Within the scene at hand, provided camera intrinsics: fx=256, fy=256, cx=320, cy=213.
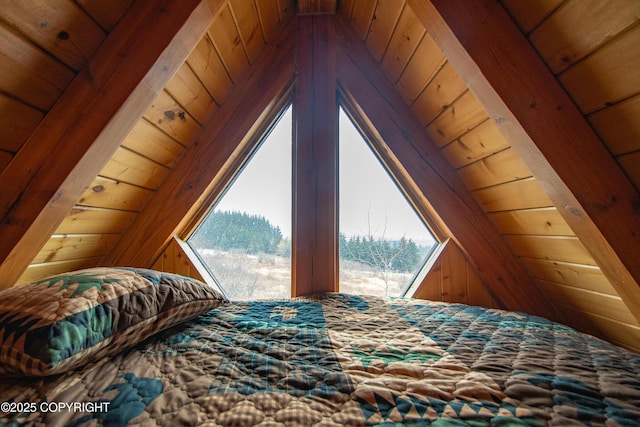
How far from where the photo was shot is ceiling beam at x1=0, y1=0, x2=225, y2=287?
841 mm

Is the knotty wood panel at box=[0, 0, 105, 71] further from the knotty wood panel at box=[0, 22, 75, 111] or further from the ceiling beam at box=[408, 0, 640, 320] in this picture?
the ceiling beam at box=[408, 0, 640, 320]

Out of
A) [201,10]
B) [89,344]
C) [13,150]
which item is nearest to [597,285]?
A: [89,344]

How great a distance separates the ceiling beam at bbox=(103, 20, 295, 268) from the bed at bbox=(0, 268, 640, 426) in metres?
0.67

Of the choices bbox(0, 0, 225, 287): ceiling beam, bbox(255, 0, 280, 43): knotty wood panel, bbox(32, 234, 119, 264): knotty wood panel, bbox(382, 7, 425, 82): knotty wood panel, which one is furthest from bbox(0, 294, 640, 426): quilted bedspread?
bbox(255, 0, 280, 43): knotty wood panel

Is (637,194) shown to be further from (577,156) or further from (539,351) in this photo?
(539,351)

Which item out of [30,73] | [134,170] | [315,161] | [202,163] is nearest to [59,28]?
[30,73]

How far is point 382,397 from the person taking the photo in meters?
0.51

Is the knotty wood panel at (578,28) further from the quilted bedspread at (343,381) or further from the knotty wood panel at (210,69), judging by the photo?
the knotty wood panel at (210,69)

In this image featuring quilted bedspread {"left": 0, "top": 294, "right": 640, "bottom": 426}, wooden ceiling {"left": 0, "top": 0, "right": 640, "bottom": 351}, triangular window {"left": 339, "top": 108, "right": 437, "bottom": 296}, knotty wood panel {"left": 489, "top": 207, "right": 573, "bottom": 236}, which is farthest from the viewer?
triangular window {"left": 339, "top": 108, "right": 437, "bottom": 296}

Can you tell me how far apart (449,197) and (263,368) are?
125 cm

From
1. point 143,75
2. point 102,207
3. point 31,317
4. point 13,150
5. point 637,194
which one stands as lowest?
point 31,317

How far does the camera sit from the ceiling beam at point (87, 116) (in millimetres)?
841

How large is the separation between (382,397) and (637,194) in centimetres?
97

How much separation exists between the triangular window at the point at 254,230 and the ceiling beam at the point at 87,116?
2.76 ft
